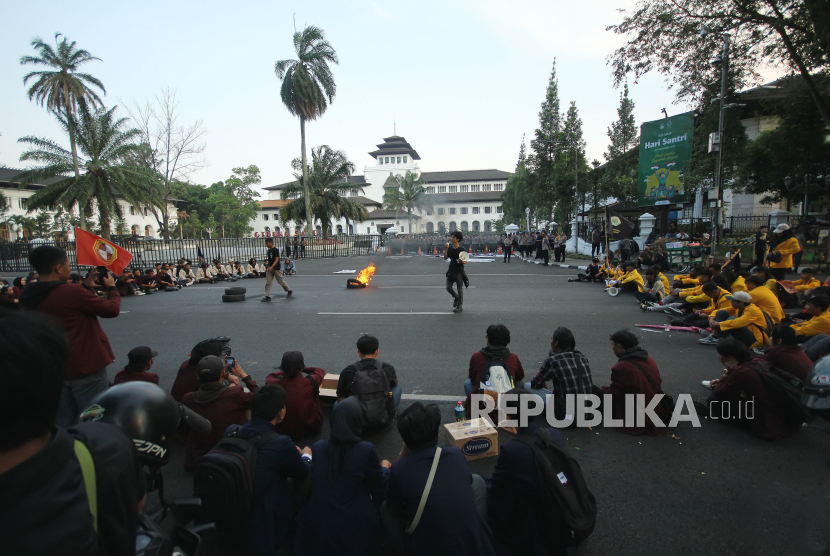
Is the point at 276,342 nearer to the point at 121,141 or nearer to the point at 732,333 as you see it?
the point at 732,333

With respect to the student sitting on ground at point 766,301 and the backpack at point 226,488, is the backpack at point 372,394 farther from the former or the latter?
the student sitting on ground at point 766,301

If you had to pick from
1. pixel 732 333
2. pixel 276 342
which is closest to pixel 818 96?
pixel 732 333

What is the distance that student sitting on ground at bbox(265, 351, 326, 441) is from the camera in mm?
4062

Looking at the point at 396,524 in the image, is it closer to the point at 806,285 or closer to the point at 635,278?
the point at 806,285

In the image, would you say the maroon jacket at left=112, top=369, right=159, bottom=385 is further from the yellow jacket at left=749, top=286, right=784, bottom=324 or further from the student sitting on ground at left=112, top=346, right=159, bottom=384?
the yellow jacket at left=749, top=286, right=784, bottom=324

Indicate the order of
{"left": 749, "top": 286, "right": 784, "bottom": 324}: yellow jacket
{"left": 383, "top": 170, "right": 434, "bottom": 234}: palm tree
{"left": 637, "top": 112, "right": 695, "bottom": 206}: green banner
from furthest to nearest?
{"left": 383, "top": 170, "right": 434, "bottom": 234}: palm tree
{"left": 637, "top": 112, "right": 695, "bottom": 206}: green banner
{"left": 749, "top": 286, "right": 784, "bottom": 324}: yellow jacket

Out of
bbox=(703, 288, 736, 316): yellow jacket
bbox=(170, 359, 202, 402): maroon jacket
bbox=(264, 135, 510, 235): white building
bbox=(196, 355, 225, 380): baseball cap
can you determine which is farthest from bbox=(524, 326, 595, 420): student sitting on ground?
bbox=(264, 135, 510, 235): white building

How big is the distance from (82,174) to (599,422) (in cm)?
3133

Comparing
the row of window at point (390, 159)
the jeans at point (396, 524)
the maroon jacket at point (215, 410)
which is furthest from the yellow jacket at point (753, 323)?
the row of window at point (390, 159)

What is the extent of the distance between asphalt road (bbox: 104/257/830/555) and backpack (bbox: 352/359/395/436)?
0.75ft

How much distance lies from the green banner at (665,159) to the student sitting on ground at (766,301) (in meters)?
20.0

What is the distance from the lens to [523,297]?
12352 millimetres

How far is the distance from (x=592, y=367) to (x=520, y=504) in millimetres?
3930

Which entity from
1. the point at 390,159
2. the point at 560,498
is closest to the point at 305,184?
the point at 560,498
